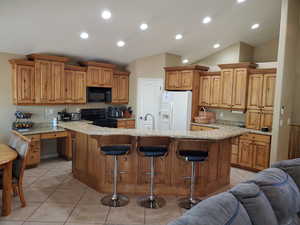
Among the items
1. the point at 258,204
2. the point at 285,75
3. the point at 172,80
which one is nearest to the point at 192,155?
the point at 258,204

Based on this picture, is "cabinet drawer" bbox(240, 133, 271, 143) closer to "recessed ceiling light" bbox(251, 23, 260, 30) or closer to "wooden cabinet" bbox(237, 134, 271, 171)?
"wooden cabinet" bbox(237, 134, 271, 171)

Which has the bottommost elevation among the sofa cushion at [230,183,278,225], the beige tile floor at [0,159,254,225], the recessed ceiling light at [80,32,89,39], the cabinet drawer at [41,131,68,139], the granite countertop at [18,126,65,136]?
the beige tile floor at [0,159,254,225]

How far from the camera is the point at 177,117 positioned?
19.9 feet

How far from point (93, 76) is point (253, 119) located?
4.11m

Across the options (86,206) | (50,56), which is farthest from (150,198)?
(50,56)

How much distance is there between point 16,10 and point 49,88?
79.5 inches

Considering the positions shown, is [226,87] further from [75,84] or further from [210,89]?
[75,84]

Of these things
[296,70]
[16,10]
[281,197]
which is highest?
[16,10]

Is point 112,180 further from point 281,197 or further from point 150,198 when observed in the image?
point 281,197

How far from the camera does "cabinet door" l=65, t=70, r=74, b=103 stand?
18.5ft

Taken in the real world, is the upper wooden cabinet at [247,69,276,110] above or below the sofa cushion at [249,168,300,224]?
above

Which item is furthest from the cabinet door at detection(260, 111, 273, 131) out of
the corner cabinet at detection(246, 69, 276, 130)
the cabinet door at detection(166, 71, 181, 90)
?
the cabinet door at detection(166, 71, 181, 90)

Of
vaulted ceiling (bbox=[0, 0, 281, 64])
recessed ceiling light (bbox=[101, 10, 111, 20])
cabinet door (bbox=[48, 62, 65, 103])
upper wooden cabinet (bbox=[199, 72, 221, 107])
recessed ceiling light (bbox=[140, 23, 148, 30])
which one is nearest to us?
vaulted ceiling (bbox=[0, 0, 281, 64])

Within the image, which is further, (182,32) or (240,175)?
(182,32)
